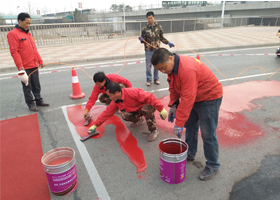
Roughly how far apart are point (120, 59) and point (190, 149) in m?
8.48

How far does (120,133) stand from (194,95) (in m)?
2.09

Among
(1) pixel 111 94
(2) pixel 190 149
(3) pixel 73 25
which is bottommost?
(2) pixel 190 149

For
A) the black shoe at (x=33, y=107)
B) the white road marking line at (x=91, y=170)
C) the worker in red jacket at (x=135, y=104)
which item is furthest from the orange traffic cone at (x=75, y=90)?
the worker in red jacket at (x=135, y=104)

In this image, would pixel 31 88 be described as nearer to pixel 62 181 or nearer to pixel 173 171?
pixel 62 181

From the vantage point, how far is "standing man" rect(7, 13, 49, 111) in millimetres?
4402

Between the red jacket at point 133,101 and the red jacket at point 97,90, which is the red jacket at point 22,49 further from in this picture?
the red jacket at point 133,101

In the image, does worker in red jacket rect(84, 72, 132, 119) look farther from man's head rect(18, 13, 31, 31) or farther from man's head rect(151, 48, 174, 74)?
man's head rect(18, 13, 31, 31)

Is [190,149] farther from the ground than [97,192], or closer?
farther from the ground

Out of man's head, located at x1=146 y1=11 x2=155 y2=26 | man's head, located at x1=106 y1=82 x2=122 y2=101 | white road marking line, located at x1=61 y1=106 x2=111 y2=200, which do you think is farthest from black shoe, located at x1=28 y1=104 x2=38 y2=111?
man's head, located at x1=146 y1=11 x2=155 y2=26

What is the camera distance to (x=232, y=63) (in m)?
8.84

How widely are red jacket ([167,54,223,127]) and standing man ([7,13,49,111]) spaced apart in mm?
3726

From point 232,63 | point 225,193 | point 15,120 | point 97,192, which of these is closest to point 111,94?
point 97,192

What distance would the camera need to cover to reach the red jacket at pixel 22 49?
440 cm

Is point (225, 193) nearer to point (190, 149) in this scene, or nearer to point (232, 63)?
point (190, 149)
